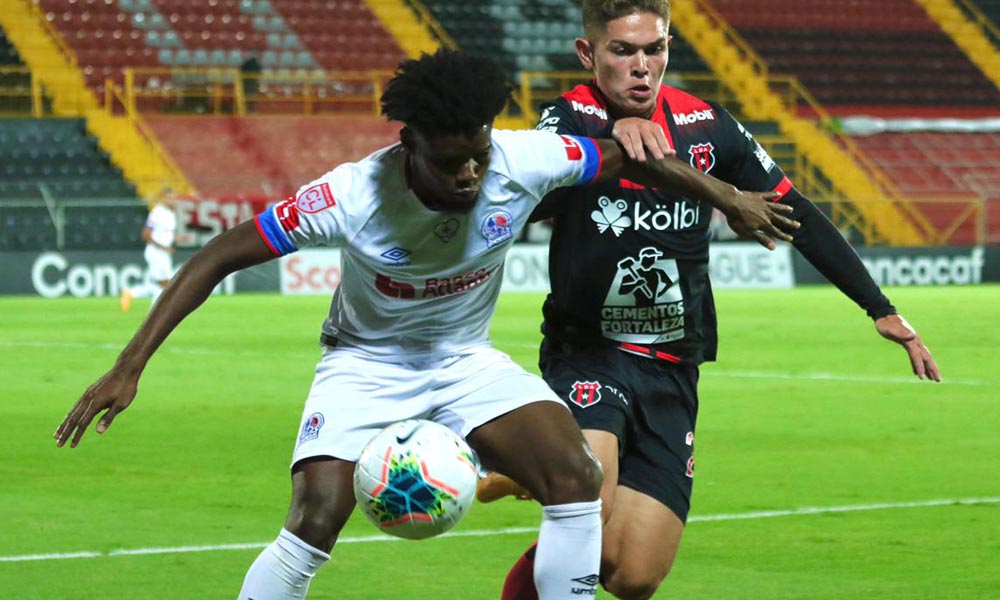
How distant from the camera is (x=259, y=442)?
10.3 meters

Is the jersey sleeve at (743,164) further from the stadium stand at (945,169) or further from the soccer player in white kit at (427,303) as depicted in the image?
the stadium stand at (945,169)

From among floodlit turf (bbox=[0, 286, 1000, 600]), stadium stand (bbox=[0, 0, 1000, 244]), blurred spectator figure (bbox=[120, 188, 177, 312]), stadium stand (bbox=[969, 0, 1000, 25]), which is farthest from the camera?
stadium stand (bbox=[969, 0, 1000, 25])

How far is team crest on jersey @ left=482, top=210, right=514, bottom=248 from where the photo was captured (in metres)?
4.86

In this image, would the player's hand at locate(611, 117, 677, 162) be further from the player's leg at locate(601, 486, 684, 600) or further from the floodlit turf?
the floodlit turf

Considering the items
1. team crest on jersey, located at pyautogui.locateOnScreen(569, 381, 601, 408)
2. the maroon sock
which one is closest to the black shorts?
team crest on jersey, located at pyautogui.locateOnScreen(569, 381, 601, 408)

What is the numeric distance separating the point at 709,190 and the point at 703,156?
2.03 feet

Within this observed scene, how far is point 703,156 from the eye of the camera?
224 inches

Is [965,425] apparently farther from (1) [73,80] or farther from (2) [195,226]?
(1) [73,80]

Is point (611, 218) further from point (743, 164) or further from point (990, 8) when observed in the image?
point (990, 8)

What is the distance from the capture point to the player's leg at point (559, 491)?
4633mm

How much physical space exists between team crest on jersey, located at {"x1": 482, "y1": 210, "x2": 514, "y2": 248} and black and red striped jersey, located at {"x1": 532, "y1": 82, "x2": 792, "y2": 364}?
63cm

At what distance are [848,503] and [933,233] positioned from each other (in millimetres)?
27217

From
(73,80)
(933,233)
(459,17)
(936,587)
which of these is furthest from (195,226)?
(936,587)

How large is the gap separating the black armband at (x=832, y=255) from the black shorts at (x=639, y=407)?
594 millimetres
